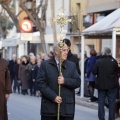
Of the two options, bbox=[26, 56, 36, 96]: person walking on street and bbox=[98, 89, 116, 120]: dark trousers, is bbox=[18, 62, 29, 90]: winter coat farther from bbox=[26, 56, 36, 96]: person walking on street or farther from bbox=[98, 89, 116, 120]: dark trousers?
bbox=[98, 89, 116, 120]: dark trousers

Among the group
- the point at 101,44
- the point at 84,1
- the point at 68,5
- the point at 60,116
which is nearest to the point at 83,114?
the point at 60,116

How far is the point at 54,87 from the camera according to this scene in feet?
32.4

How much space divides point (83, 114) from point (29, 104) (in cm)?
396

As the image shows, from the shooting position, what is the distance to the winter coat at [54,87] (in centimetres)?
980

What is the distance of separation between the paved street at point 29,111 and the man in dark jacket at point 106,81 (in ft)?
6.57

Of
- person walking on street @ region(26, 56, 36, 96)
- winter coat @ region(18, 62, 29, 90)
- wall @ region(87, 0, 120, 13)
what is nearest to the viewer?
person walking on street @ region(26, 56, 36, 96)

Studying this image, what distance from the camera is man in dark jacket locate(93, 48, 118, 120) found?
15.0 metres

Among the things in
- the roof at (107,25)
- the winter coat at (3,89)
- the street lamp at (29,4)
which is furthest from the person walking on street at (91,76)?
the street lamp at (29,4)

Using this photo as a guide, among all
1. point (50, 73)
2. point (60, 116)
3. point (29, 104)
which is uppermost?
point (50, 73)

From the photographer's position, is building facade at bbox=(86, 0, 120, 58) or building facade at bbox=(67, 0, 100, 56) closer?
building facade at bbox=(86, 0, 120, 58)

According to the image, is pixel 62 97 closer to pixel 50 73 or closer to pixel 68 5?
pixel 50 73

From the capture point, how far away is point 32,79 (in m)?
27.1

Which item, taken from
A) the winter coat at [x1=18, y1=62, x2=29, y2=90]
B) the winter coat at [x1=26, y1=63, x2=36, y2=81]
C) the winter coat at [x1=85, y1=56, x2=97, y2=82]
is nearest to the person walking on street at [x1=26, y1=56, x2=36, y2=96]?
the winter coat at [x1=26, y1=63, x2=36, y2=81]

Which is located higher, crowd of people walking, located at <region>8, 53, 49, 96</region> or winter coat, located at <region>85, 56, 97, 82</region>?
winter coat, located at <region>85, 56, 97, 82</region>
